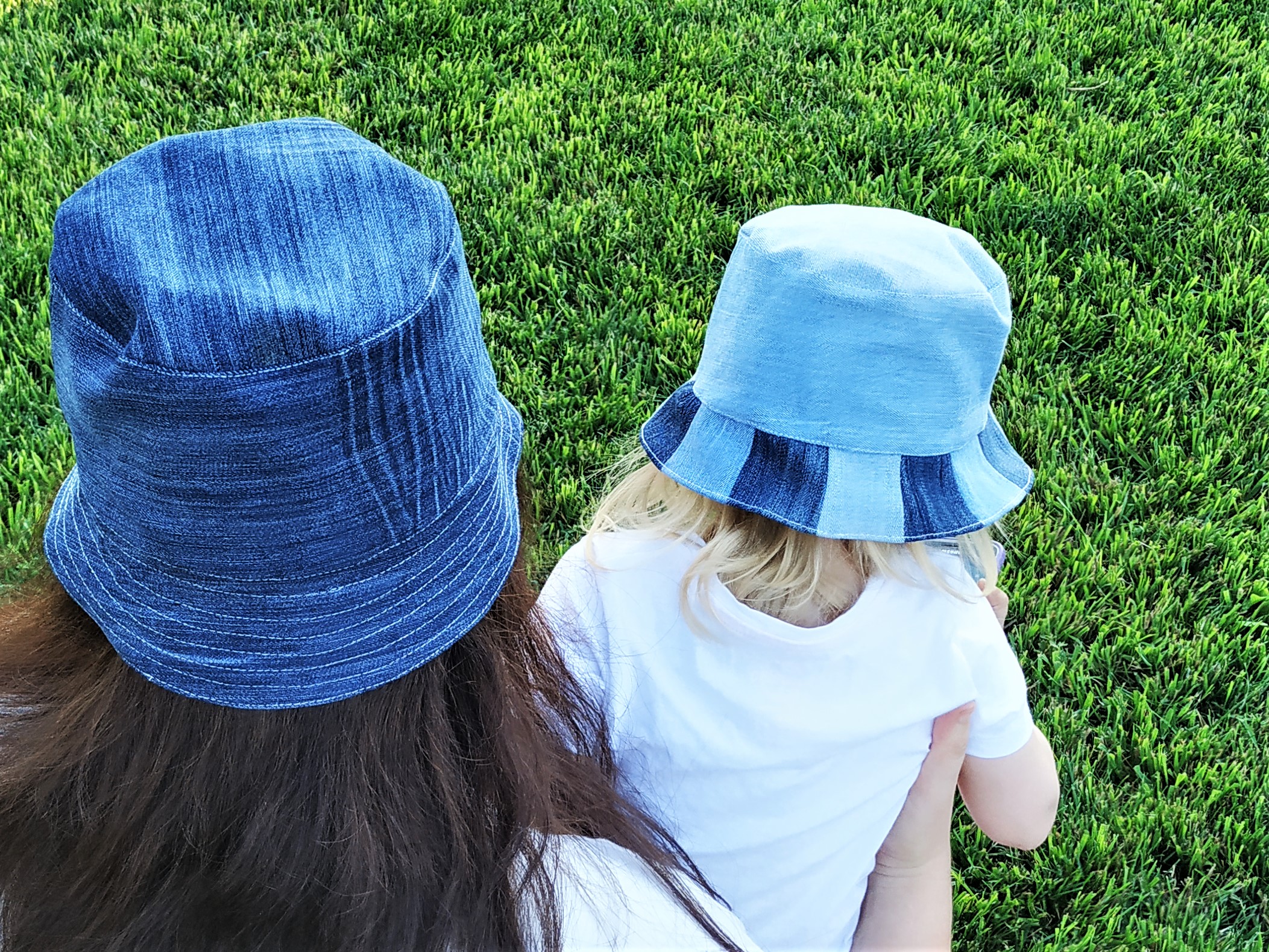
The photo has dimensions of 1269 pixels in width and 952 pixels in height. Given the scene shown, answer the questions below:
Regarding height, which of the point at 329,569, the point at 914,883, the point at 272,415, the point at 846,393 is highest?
the point at 272,415

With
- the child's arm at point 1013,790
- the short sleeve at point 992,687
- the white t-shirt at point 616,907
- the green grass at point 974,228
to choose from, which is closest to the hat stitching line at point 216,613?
the white t-shirt at point 616,907

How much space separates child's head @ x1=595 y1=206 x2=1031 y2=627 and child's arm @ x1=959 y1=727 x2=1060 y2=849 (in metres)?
0.42

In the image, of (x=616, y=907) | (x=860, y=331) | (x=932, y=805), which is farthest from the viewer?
(x=932, y=805)

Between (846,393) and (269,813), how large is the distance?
0.77 meters

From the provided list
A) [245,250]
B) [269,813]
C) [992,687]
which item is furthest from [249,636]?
[992,687]

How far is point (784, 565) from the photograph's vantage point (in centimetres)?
141

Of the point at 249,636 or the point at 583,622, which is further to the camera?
the point at 583,622

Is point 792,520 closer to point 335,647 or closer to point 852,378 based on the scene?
point 852,378

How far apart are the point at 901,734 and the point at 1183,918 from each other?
3.00ft

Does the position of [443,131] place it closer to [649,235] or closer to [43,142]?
[649,235]

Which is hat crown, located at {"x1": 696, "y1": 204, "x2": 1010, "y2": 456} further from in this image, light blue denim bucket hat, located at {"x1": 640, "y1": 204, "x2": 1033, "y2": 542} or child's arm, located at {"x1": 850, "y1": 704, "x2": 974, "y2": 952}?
child's arm, located at {"x1": 850, "y1": 704, "x2": 974, "y2": 952}

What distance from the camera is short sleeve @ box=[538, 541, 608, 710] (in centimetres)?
144

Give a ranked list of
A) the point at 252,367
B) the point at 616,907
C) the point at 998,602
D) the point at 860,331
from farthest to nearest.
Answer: the point at 998,602 → the point at 860,331 → the point at 616,907 → the point at 252,367

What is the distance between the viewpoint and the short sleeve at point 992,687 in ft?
4.71
